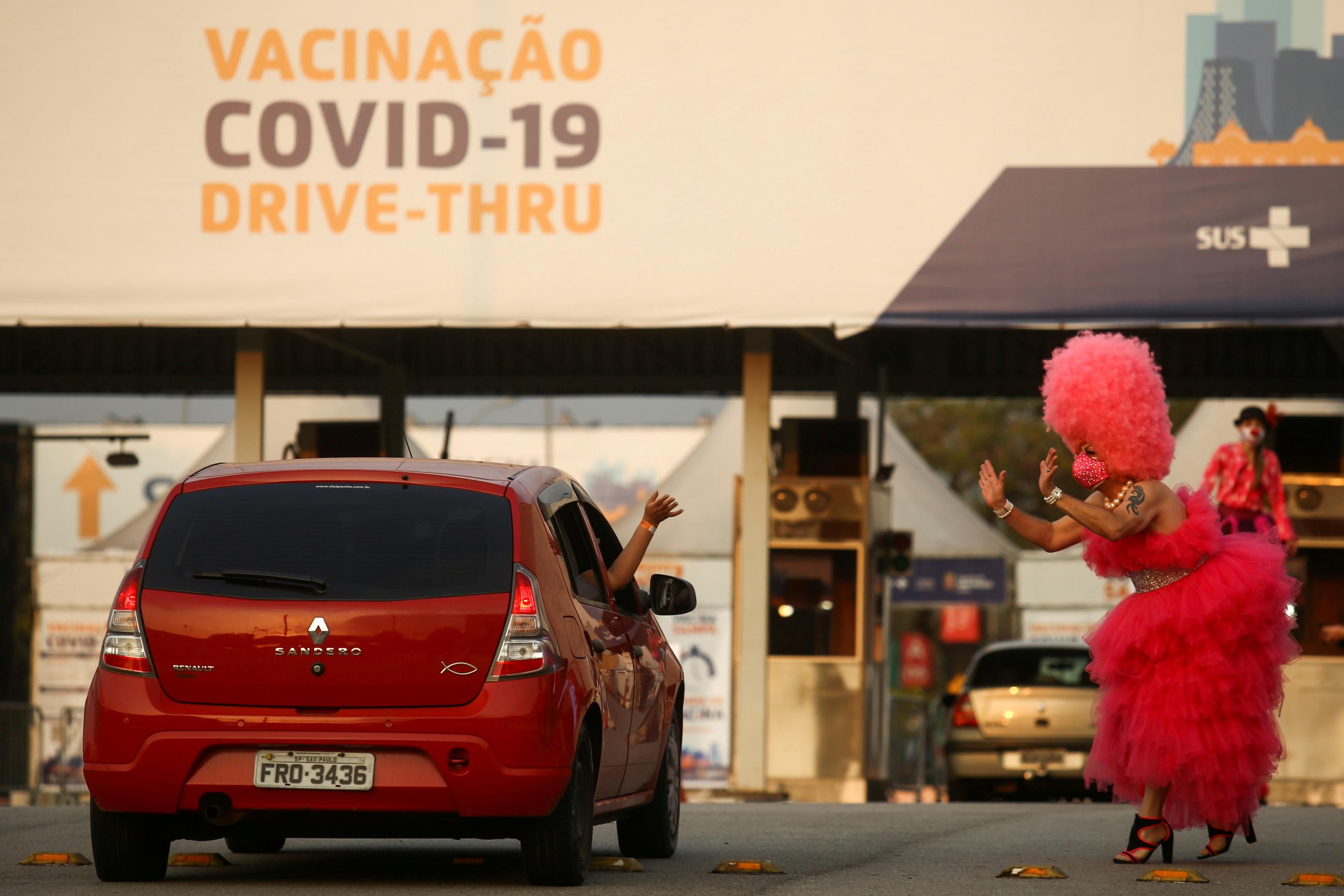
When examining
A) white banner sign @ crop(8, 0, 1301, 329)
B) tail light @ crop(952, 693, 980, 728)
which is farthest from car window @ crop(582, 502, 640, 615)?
tail light @ crop(952, 693, 980, 728)

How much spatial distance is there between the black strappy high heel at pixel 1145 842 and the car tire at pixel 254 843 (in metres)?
3.54

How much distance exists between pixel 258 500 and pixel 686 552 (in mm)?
19539

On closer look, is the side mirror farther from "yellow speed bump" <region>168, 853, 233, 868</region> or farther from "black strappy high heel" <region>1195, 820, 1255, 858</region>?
"black strappy high heel" <region>1195, 820, 1255, 858</region>

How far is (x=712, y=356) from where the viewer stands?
85.0 ft

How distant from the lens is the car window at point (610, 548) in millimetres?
9125

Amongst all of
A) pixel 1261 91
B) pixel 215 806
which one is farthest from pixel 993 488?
pixel 1261 91

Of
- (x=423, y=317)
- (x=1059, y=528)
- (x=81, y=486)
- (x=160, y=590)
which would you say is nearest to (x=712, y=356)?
(x=423, y=317)

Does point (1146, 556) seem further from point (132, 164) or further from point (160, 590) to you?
point (132, 164)

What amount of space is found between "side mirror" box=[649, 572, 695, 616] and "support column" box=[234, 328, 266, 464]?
37.7 feet

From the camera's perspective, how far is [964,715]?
19094 millimetres

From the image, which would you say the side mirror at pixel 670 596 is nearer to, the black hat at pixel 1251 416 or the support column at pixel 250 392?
the black hat at pixel 1251 416

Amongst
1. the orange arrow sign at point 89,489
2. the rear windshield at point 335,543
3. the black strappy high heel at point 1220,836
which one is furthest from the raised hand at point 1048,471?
the orange arrow sign at point 89,489

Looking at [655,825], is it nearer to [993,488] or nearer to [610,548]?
[610,548]

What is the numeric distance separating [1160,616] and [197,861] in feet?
13.1
